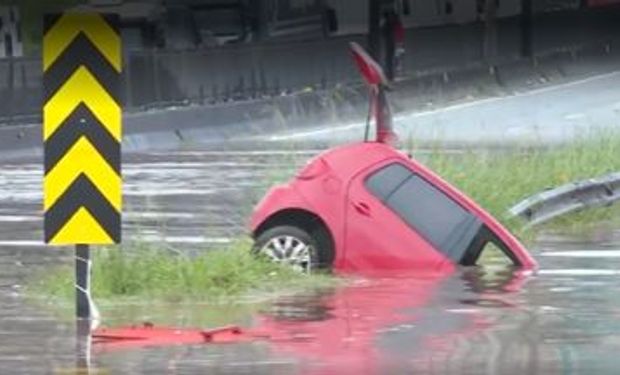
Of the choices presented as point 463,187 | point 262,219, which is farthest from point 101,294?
point 463,187

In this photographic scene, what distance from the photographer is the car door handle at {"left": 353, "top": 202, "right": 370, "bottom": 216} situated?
13961mm

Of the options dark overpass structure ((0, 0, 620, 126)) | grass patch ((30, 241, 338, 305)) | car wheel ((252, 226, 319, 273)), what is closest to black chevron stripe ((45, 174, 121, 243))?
grass patch ((30, 241, 338, 305))

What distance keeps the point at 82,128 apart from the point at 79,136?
5 centimetres

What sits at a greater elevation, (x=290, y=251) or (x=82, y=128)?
(x=82, y=128)

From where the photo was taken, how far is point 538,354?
33.1 ft

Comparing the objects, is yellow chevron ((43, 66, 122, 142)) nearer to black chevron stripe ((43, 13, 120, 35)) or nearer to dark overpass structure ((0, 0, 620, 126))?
black chevron stripe ((43, 13, 120, 35))

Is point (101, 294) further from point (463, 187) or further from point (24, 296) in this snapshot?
point (463, 187)

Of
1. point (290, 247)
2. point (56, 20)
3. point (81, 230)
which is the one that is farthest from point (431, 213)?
point (56, 20)

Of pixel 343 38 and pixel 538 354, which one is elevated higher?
pixel 343 38

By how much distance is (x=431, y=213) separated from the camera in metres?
14.1

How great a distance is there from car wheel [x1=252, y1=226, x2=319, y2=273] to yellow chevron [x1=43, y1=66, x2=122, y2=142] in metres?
3.57

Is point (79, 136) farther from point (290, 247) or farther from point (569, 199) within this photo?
point (569, 199)

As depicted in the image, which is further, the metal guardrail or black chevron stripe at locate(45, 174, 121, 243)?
the metal guardrail

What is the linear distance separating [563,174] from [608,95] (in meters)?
24.1
